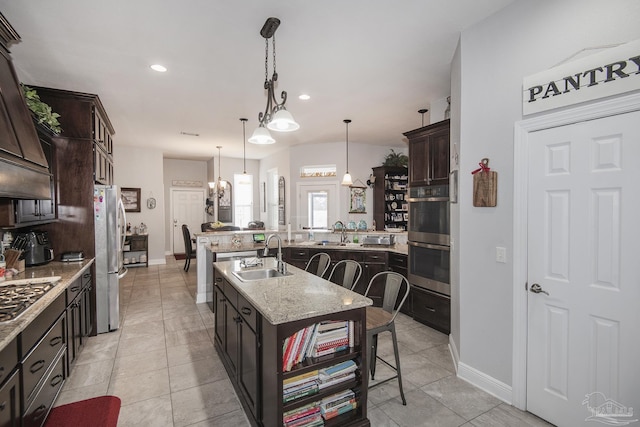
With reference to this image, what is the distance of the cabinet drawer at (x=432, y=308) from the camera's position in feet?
11.6

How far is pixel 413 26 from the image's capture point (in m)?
2.49

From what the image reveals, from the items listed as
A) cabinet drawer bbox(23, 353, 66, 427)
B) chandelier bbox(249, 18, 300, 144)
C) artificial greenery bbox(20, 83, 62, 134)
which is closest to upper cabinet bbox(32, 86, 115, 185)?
artificial greenery bbox(20, 83, 62, 134)

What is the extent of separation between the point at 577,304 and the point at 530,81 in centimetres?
148

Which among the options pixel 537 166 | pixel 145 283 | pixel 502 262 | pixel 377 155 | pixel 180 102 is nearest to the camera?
pixel 537 166

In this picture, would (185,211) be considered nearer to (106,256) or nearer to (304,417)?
(106,256)

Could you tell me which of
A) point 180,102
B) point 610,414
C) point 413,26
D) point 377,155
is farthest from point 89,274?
point 377,155

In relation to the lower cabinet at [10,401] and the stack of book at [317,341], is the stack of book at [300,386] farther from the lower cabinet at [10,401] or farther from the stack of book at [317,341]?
the lower cabinet at [10,401]

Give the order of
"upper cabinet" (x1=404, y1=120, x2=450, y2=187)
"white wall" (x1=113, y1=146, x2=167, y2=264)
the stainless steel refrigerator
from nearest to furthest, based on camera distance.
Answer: "upper cabinet" (x1=404, y1=120, x2=450, y2=187)
the stainless steel refrigerator
"white wall" (x1=113, y1=146, x2=167, y2=264)

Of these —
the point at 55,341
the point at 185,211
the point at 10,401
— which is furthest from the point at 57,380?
the point at 185,211

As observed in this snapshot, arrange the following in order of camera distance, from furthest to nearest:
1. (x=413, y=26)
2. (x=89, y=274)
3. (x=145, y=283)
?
(x=145, y=283) → (x=89, y=274) → (x=413, y=26)

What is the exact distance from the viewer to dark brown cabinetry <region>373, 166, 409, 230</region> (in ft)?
22.6

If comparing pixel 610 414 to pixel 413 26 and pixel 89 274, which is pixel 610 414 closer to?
pixel 413 26

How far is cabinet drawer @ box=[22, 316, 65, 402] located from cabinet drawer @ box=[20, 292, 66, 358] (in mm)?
50

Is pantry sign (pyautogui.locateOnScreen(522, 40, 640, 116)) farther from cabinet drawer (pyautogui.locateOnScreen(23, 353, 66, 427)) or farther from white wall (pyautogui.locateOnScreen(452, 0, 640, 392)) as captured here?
cabinet drawer (pyautogui.locateOnScreen(23, 353, 66, 427))
